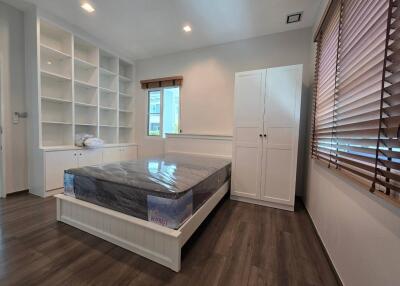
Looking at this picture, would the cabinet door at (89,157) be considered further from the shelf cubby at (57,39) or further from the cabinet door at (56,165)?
the shelf cubby at (57,39)

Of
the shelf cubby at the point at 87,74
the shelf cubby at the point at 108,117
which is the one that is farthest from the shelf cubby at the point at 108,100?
the shelf cubby at the point at 87,74

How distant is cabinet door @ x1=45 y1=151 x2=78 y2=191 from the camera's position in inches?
108

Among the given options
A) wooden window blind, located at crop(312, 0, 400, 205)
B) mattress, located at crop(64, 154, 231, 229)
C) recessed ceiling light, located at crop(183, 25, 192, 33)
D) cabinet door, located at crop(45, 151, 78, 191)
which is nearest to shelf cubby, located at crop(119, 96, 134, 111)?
cabinet door, located at crop(45, 151, 78, 191)

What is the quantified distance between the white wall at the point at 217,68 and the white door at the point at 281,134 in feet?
2.31

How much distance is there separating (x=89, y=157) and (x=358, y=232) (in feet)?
12.3

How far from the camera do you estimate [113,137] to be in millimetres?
4184

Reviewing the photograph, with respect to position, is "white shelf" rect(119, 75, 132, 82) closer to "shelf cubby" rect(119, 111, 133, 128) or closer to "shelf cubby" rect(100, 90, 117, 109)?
"shelf cubby" rect(100, 90, 117, 109)

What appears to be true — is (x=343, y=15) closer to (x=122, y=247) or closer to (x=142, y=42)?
(x=122, y=247)

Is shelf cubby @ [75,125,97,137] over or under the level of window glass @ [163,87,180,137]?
under

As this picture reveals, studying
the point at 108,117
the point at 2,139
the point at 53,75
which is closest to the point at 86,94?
the point at 108,117

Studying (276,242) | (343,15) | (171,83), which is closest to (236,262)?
(276,242)

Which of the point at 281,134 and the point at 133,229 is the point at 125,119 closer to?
the point at 133,229

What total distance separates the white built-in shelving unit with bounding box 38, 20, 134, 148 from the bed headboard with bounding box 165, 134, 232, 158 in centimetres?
136

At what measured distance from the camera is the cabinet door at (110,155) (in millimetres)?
3632
